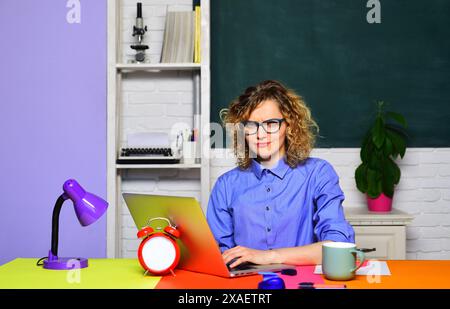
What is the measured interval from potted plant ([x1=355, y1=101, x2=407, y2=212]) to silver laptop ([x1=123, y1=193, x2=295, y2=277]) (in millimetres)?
1518

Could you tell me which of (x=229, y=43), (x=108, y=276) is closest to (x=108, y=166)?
(x=229, y=43)

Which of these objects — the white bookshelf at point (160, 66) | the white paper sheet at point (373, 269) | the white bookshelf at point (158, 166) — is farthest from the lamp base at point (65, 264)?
the white bookshelf at point (160, 66)

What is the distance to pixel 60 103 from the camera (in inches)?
130

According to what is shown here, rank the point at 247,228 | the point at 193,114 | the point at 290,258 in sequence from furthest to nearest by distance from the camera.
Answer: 1. the point at 193,114
2. the point at 247,228
3. the point at 290,258

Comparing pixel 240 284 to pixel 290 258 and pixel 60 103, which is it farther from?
pixel 60 103

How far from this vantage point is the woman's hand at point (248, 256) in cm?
182

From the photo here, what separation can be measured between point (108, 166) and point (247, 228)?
4.11 ft

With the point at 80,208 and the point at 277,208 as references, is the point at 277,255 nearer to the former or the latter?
the point at 277,208

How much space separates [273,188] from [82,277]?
0.81 meters

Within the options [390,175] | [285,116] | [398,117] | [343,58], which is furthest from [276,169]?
[343,58]

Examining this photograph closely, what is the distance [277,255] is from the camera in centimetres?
188

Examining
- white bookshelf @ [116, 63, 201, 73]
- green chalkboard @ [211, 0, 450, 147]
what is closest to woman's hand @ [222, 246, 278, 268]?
white bookshelf @ [116, 63, 201, 73]

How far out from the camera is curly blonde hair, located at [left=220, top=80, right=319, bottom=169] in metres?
2.29

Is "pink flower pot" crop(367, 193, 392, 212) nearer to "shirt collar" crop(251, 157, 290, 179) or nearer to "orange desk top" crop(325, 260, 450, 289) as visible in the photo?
"shirt collar" crop(251, 157, 290, 179)
